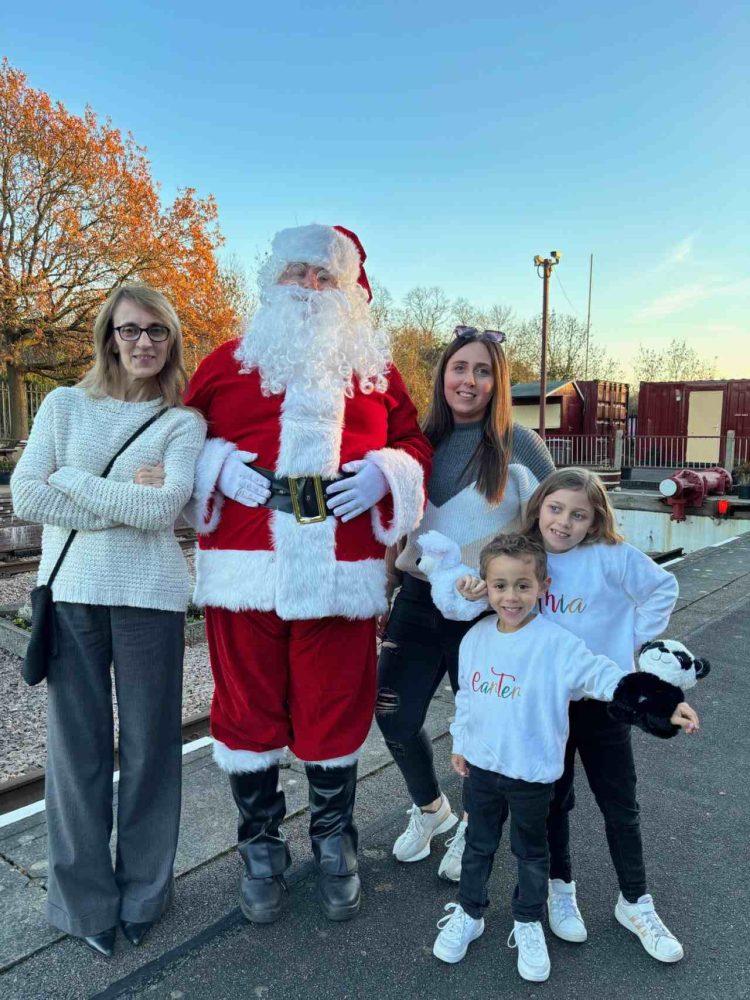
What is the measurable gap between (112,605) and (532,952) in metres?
1.64

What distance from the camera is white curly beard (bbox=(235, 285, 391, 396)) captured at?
7.79 feet

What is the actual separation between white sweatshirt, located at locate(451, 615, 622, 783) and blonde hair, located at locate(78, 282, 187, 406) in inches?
53.5

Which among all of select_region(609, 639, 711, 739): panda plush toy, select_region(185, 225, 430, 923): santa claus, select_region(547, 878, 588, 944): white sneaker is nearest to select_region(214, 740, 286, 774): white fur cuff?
select_region(185, 225, 430, 923): santa claus

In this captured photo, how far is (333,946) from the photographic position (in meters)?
2.17

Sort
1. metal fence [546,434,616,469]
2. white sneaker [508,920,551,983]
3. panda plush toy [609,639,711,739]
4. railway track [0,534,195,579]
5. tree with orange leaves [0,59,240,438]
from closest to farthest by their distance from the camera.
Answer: panda plush toy [609,639,711,739] → white sneaker [508,920,551,983] → railway track [0,534,195,579] → tree with orange leaves [0,59,240,438] → metal fence [546,434,616,469]

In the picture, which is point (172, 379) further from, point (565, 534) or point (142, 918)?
point (142, 918)

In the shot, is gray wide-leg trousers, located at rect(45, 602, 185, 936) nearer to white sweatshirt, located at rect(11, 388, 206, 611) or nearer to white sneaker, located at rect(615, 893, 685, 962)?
white sweatshirt, located at rect(11, 388, 206, 611)

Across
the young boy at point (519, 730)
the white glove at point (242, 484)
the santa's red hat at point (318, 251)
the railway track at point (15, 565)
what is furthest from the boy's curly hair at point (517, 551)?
the railway track at point (15, 565)

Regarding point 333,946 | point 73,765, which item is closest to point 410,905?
point 333,946

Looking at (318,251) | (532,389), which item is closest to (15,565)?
(318,251)

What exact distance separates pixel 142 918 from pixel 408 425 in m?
1.88

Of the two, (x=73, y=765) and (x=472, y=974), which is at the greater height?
(x=73, y=765)

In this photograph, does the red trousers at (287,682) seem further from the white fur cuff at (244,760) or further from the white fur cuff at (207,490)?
the white fur cuff at (207,490)

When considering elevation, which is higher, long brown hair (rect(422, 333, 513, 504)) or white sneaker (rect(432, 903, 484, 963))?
long brown hair (rect(422, 333, 513, 504))
